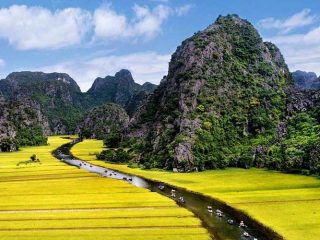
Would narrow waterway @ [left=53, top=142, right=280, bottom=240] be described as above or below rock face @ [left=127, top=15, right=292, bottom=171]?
below

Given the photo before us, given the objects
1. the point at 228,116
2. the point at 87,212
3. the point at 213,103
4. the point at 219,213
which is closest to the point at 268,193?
the point at 219,213

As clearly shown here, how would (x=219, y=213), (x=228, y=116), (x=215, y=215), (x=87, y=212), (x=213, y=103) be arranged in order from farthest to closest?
(x=213, y=103)
(x=228, y=116)
(x=87, y=212)
(x=215, y=215)
(x=219, y=213)

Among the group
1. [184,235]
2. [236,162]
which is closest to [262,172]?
[236,162]

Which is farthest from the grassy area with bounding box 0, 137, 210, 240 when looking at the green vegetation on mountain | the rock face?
the green vegetation on mountain

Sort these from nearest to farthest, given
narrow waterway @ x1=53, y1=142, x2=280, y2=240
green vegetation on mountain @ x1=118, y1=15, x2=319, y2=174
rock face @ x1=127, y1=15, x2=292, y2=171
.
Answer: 1. narrow waterway @ x1=53, y1=142, x2=280, y2=240
2. green vegetation on mountain @ x1=118, y1=15, x2=319, y2=174
3. rock face @ x1=127, y1=15, x2=292, y2=171

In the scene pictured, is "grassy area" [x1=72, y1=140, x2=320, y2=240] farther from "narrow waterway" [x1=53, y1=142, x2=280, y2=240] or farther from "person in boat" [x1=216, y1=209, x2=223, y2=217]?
"person in boat" [x1=216, y1=209, x2=223, y2=217]

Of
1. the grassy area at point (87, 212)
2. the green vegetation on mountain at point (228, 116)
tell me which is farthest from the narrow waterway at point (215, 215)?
the green vegetation on mountain at point (228, 116)

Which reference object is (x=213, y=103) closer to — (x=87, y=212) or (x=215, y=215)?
(x=215, y=215)
